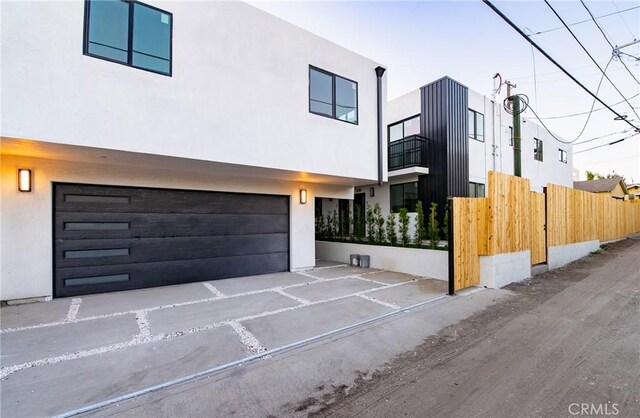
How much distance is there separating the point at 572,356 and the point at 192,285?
6820mm

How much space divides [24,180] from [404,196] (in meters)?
11.2

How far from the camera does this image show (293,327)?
419cm

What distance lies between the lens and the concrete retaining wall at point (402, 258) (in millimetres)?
7336

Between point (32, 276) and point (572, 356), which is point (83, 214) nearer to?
point (32, 276)

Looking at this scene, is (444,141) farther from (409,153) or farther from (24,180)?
(24,180)

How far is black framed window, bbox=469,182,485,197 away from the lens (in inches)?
485

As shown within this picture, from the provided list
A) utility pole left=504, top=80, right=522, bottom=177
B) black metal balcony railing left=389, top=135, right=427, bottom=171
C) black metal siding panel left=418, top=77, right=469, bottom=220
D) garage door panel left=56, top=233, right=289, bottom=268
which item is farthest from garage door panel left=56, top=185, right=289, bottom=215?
utility pole left=504, top=80, right=522, bottom=177

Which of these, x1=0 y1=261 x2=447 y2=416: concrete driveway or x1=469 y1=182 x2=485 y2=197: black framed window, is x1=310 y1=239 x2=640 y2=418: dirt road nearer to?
x1=0 y1=261 x2=447 y2=416: concrete driveway

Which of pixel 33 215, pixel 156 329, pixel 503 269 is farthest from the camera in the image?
pixel 503 269

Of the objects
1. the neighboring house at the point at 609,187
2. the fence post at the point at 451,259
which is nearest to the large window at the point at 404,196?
the fence post at the point at 451,259

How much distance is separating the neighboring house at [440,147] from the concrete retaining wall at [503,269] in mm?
3828

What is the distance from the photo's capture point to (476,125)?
12.6 metres

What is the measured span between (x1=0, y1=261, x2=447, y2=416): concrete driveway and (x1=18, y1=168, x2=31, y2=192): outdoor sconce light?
6.99 feet

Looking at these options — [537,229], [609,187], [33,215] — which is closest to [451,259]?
[537,229]
